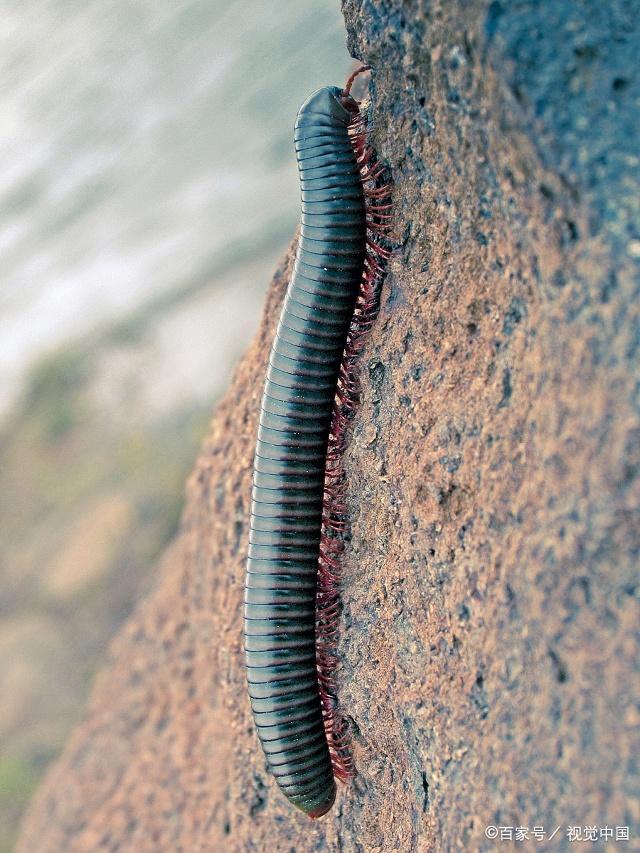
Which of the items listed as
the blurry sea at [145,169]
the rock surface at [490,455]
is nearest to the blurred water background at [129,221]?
the blurry sea at [145,169]

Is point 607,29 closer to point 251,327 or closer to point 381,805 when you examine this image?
point 381,805

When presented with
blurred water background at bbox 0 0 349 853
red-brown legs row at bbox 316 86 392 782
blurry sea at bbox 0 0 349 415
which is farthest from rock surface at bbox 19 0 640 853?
blurry sea at bbox 0 0 349 415

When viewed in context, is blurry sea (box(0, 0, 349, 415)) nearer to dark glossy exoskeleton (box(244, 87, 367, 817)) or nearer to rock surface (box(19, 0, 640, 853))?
rock surface (box(19, 0, 640, 853))

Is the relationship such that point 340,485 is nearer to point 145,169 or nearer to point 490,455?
point 490,455

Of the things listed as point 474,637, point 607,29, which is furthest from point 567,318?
point 474,637

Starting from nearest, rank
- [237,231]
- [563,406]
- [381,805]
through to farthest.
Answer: [563,406] → [381,805] → [237,231]

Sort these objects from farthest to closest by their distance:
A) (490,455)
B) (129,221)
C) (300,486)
→ (129,221) < (300,486) < (490,455)

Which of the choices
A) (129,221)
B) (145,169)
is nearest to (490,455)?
(129,221)
